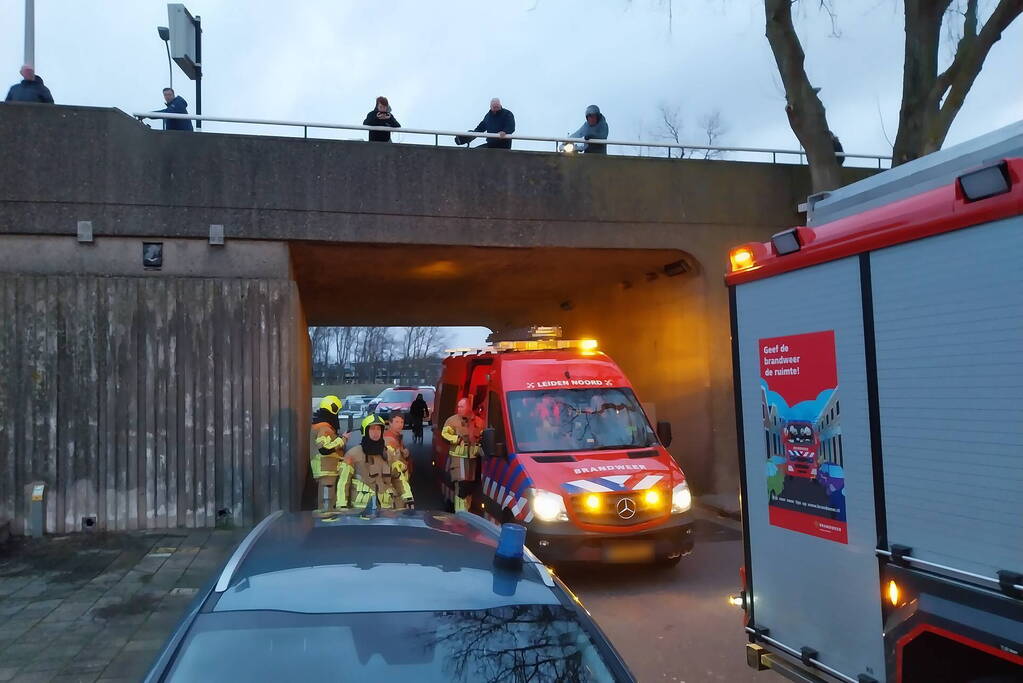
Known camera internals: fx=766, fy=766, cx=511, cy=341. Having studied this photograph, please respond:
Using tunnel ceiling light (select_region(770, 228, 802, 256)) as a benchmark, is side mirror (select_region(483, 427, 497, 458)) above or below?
below

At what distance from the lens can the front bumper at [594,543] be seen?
695cm

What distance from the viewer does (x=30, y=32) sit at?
12070 mm

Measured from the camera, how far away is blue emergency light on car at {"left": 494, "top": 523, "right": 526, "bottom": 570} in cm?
284

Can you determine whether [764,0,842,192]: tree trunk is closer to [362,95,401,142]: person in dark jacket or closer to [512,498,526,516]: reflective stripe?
[362,95,401,142]: person in dark jacket

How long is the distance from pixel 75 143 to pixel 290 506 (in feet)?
17.2

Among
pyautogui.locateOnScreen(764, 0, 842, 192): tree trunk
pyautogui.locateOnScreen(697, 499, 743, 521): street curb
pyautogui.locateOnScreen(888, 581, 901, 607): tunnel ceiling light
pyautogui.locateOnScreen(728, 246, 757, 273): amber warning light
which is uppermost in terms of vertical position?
pyautogui.locateOnScreen(764, 0, 842, 192): tree trunk

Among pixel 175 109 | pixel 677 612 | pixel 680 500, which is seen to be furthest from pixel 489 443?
pixel 175 109

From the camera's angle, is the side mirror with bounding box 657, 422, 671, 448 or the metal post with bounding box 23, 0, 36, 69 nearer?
the side mirror with bounding box 657, 422, 671, 448

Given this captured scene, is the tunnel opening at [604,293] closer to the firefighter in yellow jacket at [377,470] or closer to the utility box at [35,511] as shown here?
the firefighter in yellow jacket at [377,470]

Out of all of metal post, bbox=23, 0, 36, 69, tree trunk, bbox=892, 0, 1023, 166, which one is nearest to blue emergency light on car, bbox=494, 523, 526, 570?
tree trunk, bbox=892, 0, 1023, 166

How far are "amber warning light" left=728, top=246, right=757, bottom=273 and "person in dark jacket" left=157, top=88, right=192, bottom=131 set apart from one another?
27.5ft

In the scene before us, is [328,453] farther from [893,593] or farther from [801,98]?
[801,98]

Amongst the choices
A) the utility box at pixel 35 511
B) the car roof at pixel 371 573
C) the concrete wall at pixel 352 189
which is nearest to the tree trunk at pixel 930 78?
the concrete wall at pixel 352 189

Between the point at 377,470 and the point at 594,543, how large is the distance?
95.1 inches
